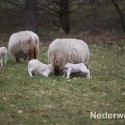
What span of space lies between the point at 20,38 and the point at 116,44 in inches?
287

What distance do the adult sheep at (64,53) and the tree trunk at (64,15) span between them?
47.3ft

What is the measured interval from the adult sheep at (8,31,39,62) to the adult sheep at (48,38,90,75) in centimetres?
196

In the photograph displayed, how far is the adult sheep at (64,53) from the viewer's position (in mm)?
13555

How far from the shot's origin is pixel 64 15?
28.8 metres

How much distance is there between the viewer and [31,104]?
10641 millimetres

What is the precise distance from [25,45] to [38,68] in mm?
2411

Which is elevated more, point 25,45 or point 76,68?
point 25,45

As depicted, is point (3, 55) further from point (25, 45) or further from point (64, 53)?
point (64, 53)

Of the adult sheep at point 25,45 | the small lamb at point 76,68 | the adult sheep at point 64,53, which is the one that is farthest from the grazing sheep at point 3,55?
the small lamb at point 76,68

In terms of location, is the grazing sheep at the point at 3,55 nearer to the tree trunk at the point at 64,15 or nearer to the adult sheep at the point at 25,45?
the adult sheep at the point at 25,45

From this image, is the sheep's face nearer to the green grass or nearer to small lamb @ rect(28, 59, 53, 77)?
the green grass

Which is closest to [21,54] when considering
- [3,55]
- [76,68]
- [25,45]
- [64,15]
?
[25,45]

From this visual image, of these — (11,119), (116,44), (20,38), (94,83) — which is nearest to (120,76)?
(94,83)

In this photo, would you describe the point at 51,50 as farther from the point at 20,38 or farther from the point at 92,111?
the point at 92,111
